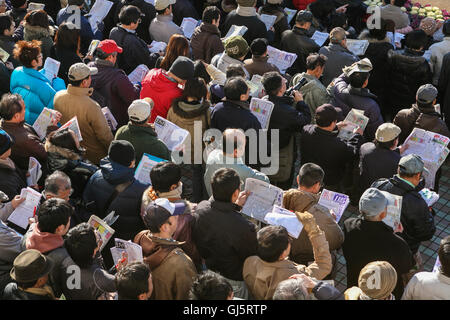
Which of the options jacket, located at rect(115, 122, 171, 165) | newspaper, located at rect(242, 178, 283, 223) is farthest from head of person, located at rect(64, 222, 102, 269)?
jacket, located at rect(115, 122, 171, 165)

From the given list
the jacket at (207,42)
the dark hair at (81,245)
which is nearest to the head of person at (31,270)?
the dark hair at (81,245)

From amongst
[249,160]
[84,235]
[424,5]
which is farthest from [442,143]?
[424,5]

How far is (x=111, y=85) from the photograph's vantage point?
6.46m

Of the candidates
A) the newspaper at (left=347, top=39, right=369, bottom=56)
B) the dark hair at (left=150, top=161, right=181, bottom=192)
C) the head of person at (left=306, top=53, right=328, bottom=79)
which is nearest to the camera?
the dark hair at (left=150, top=161, right=181, bottom=192)

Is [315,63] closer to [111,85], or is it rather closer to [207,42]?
→ [207,42]

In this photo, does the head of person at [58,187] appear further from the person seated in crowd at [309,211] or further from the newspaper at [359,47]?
the newspaper at [359,47]

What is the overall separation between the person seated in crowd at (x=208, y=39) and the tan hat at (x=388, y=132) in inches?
118

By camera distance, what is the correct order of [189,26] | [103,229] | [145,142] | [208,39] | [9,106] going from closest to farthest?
1. [103,229]
2. [9,106]
3. [145,142]
4. [208,39]
5. [189,26]

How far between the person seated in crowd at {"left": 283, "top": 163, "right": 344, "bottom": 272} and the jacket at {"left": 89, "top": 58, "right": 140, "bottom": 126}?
8.94ft

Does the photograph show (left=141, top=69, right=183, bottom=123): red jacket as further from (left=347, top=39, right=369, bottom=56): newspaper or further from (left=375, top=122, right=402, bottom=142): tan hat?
(left=347, top=39, right=369, bottom=56): newspaper

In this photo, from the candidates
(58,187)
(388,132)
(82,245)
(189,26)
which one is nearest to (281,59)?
(189,26)

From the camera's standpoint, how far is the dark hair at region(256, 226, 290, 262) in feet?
12.7

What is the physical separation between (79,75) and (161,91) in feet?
3.07
